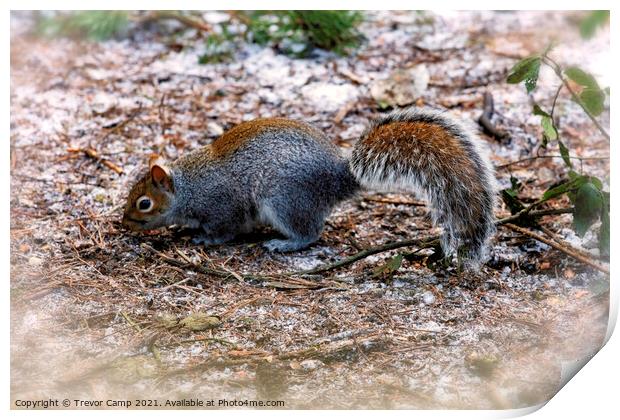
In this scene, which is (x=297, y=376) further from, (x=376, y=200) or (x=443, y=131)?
(x=376, y=200)

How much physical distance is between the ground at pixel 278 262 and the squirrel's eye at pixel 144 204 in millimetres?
70

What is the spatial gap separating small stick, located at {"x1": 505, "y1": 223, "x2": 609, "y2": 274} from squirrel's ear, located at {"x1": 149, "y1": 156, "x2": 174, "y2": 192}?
0.89 m

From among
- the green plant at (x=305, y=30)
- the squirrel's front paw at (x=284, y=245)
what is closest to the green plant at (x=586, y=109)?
the green plant at (x=305, y=30)

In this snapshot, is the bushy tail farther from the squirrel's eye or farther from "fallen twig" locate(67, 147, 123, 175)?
"fallen twig" locate(67, 147, 123, 175)

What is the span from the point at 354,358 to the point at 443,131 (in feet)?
2.03

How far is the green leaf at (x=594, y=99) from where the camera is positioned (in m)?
1.71

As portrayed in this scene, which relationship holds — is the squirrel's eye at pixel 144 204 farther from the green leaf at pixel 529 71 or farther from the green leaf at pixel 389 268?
the green leaf at pixel 529 71

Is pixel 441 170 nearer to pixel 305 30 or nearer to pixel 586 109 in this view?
pixel 586 109

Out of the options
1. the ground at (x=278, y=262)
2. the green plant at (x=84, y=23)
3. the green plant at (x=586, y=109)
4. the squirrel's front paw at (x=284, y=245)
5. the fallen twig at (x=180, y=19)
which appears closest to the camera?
the ground at (x=278, y=262)

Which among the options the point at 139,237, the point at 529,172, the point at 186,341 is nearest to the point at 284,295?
the point at 186,341

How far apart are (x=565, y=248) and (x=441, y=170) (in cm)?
36

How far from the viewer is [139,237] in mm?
1989

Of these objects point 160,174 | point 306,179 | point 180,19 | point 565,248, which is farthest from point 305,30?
point 565,248

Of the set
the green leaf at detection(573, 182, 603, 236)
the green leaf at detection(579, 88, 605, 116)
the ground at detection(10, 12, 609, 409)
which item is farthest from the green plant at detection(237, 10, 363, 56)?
the green leaf at detection(573, 182, 603, 236)
